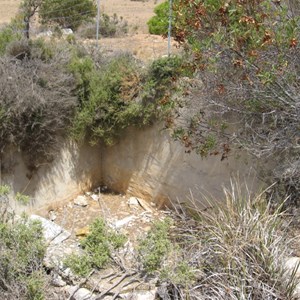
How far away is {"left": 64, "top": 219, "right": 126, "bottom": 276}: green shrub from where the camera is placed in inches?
183

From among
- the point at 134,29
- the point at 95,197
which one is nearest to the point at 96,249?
the point at 95,197

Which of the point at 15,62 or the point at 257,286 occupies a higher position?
the point at 15,62

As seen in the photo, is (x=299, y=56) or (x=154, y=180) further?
(x=154, y=180)

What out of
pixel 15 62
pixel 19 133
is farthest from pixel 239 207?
pixel 15 62

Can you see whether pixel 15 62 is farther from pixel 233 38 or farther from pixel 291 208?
pixel 291 208

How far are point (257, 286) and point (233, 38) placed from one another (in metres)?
2.75

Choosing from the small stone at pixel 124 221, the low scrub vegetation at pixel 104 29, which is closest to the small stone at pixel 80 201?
the small stone at pixel 124 221

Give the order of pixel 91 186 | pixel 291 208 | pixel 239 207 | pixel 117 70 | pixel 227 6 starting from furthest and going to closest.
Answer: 1. pixel 91 186
2. pixel 117 70
3. pixel 291 208
4. pixel 227 6
5. pixel 239 207

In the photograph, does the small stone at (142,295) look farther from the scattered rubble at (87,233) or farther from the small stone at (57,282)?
the small stone at (57,282)

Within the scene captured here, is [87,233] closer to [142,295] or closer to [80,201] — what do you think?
[80,201]

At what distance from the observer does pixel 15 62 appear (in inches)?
283

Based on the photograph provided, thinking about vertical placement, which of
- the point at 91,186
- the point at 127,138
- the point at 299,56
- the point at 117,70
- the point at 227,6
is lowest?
the point at 91,186

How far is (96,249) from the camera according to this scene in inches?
191

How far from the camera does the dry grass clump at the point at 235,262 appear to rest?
14.0ft
